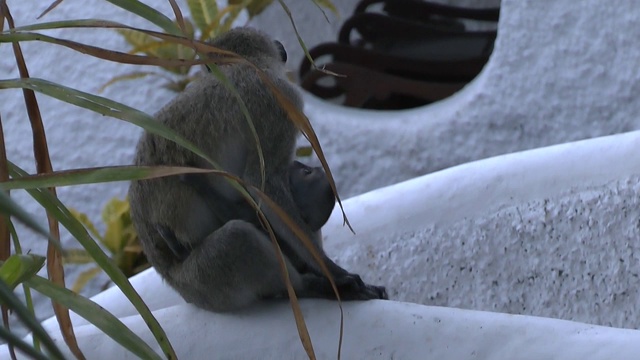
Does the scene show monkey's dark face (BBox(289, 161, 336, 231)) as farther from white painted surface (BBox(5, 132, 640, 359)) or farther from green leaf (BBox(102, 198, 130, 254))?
green leaf (BBox(102, 198, 130, 254))

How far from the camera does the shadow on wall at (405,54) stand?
12.6 feet

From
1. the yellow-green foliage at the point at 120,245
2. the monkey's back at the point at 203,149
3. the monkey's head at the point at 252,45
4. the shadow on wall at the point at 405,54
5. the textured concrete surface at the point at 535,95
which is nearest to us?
the monkey's back at the point at 203,149

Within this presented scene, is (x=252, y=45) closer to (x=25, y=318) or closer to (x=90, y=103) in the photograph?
(x=90, y=103)

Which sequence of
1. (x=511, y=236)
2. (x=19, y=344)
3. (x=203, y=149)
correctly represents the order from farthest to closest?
(x=511, y=236) → (x=203, y=149) → (x=19, y=344)

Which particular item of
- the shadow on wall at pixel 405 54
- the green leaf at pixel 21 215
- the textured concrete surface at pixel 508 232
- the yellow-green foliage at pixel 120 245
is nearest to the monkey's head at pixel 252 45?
the textured concrete surface at pixel 508 232

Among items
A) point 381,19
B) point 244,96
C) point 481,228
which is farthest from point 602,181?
point 381,19

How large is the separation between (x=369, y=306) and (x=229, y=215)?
1.14 ft

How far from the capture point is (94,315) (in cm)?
86

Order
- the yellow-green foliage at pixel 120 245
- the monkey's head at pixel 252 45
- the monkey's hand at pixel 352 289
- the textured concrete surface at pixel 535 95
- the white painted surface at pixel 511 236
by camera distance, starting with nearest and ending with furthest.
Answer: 1. the monkey's hand at pixel 352 289
2. the monkey's head at pixel 252 45
3. the white painted surface at pixel 511 236
4. the yellow-green foliage at pixel 120 245
5. the textured concrete surface at pixel 535 95

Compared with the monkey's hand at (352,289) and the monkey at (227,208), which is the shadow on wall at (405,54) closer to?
the monkey at (227,208)

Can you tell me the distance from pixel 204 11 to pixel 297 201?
5.95 ft

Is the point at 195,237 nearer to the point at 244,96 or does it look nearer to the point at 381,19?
the point at 244,96

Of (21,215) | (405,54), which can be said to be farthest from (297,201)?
(405,54)

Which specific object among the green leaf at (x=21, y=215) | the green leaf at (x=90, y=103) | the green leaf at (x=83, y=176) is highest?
the green leaf at (x=90, y=103)
